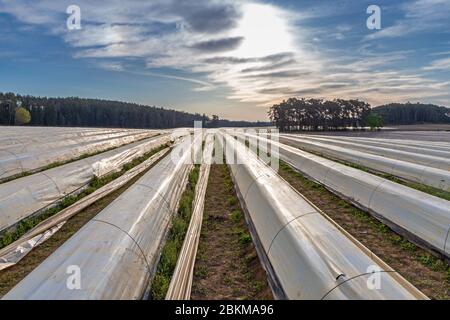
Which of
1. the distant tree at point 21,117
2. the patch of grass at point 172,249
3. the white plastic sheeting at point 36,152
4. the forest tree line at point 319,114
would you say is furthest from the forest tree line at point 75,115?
the patch of grass at point 172,249

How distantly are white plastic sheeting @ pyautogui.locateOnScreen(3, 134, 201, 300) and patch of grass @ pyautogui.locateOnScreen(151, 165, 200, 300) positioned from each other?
12cm

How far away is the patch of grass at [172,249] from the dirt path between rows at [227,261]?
1.07ft

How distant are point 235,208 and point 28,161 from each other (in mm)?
6772

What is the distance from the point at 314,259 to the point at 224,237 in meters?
2.40

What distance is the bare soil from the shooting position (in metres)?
3.98

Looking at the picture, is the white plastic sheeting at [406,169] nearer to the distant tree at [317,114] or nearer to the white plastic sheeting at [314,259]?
the white plastic sheeting at [314,259]

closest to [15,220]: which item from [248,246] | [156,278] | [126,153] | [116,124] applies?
[156,278]

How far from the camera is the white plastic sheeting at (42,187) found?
19.1 ft

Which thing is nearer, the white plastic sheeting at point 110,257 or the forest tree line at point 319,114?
the white plastic sheeting at point 110,257

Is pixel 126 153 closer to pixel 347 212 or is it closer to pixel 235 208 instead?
pixel 235 208

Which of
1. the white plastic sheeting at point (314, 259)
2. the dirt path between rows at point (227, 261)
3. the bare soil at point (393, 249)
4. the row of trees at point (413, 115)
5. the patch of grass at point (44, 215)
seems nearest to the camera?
the white plastic sheeting at point (314, 259)

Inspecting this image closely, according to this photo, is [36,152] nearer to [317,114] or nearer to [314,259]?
[314,259]

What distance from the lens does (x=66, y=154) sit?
40.1ft

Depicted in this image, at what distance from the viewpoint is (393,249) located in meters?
4.98
